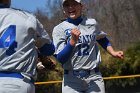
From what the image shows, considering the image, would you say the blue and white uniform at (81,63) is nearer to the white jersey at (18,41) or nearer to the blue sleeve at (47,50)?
the blue sleeve at (47,50)

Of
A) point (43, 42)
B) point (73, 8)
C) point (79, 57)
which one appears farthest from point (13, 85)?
point (73, 8)

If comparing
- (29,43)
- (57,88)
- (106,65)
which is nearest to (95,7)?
(106,65)

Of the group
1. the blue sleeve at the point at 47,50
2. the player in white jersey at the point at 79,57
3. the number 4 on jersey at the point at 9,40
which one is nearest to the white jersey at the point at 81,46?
the player in white jersey at the point at 79,57

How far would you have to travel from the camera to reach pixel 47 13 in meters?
22.0

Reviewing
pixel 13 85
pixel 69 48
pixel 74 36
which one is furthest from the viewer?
pixel 69 48

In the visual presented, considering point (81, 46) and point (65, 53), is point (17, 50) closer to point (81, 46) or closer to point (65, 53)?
point (65, 53)

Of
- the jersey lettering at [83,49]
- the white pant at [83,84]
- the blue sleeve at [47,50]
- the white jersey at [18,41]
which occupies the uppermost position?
the white jersey at [18,41]

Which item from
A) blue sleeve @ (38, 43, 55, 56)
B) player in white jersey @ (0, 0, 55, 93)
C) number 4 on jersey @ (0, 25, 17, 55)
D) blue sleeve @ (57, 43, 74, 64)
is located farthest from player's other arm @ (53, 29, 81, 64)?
number 4 on jersey @ (0, 25, 17, 55)

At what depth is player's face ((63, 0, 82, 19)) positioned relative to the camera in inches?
190

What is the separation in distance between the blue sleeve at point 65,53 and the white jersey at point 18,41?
97cm

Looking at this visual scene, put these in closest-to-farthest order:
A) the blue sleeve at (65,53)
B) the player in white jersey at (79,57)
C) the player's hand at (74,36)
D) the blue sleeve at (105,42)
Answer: the player's hand at (74,36) < the blue sleeve at (65,53) < the player in white jersey at (79,57) < the blue sleeve at (105,42)

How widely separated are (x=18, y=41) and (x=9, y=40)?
2.9 inches

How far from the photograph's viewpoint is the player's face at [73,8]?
484cm

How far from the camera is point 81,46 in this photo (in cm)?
479
